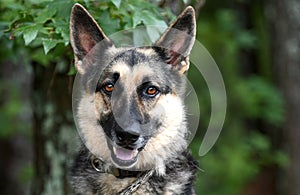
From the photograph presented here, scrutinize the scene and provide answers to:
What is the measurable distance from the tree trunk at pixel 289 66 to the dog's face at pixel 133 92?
4417 millimetres

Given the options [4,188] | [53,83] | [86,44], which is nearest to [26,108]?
[4,188]

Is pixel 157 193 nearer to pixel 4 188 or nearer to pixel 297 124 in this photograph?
pixel 297 124

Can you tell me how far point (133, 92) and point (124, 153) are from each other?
439 mm

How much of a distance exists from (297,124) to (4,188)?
502 cm

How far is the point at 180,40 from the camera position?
14.4 feet

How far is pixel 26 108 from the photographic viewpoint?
32.3 feet

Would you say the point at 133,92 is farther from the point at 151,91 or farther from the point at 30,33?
the point at 30,33

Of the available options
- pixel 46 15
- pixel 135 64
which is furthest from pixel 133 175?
pixel 46 15

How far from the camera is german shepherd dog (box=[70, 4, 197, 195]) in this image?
13.8ft

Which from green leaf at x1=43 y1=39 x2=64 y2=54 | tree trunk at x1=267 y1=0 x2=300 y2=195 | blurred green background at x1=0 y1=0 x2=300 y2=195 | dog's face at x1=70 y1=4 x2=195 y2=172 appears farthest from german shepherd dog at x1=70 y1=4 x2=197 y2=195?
tree trunk at x1=267 y1=0 x2=300 y2=195

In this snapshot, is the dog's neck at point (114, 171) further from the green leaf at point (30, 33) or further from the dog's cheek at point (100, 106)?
the green leaf at point (30, 33)

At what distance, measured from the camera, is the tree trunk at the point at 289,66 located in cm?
854

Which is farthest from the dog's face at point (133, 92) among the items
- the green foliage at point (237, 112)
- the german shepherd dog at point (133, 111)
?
the green foliage at point (237, 112)

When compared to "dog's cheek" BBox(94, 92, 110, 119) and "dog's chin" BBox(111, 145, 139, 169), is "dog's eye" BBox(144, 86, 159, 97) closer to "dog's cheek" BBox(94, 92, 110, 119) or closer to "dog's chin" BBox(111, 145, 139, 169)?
"dog's cheek" BBox(94, 92, 110, 119)
